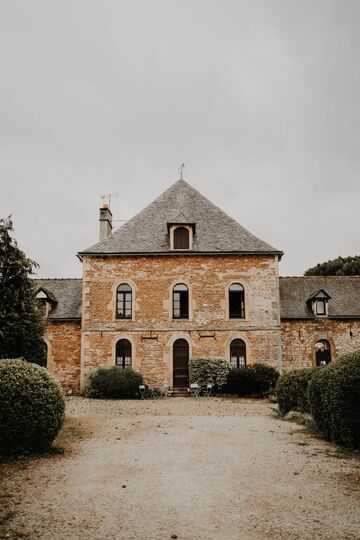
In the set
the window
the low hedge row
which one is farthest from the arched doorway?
the low hedge row

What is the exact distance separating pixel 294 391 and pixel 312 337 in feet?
34.7

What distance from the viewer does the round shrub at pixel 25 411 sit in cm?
857

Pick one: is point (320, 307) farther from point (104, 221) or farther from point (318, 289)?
point (104, 221)

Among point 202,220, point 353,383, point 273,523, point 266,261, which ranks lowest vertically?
point 273,523

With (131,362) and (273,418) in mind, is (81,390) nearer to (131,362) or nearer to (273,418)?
(131,362)

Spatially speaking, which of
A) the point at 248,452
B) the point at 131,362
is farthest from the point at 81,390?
the point at 248,452

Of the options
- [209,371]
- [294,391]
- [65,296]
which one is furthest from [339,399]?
[65,296]

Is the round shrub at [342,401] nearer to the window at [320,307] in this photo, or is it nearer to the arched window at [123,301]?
the arched window at [123,301]

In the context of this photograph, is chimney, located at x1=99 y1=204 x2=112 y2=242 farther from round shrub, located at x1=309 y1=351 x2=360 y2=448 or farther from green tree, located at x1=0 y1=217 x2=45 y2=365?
round shrub, located at x1=309 y1=351 x2=360 y2=448

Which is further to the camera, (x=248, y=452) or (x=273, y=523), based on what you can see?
(x=248, y=452)

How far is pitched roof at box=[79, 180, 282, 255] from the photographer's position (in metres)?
22.9

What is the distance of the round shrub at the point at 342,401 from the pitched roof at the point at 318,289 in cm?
1359

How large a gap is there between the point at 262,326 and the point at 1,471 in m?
16.2

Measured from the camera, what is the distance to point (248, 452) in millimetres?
9133
